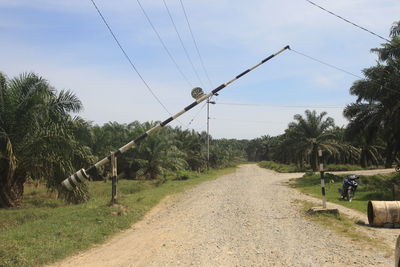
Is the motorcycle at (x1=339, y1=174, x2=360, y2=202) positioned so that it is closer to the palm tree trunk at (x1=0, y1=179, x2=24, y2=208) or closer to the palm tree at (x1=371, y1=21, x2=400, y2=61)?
the palm tree at (x1=371, y1=21, x2=400, y2=61)

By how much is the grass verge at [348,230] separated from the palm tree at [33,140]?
878 cm

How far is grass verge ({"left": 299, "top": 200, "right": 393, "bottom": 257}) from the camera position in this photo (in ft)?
25.0

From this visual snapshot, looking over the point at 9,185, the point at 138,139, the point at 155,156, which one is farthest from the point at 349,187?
the point at 155,156

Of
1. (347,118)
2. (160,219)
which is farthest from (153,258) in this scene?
(347,118)

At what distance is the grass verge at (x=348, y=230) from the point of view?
763cm

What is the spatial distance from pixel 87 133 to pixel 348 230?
59.4 feet

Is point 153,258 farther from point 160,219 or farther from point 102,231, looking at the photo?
point 160,219

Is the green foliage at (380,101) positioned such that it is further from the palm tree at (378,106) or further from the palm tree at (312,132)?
the palm tree at (312,132)

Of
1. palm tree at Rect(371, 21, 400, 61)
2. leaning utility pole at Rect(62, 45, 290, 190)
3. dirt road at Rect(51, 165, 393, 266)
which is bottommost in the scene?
dirt road at Rect(51, 165, 393, 266)

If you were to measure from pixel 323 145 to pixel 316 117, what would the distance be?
2.93m

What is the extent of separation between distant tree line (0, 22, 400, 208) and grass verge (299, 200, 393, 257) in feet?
14.6

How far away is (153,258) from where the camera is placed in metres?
6.96

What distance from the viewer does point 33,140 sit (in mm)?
14844

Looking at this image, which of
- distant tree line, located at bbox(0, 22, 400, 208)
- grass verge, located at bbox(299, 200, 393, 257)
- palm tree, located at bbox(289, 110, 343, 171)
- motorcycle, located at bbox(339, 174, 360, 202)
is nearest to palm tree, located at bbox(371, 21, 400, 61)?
distant tree line, located at bbox(0, 22, 400, 208)
